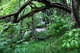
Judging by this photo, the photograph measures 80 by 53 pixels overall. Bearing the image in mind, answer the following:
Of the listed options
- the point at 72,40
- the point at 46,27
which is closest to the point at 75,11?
the point at 46,27

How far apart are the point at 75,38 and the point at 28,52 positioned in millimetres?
2328

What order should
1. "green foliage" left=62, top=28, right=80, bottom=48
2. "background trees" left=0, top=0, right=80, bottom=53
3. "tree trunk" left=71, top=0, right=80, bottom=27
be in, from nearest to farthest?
1. "green foliage" left=62, top=28, right=80, bottom=48
2. "background trees" left=0, top=0, right=80, bottom=53
3. "tree trunk" left=71, top=0, right=80, bottom=27

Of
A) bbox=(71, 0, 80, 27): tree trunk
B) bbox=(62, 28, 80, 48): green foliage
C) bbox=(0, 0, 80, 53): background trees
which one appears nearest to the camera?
bbox=(62, 28, 80, 48): green foliage

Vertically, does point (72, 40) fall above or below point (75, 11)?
below

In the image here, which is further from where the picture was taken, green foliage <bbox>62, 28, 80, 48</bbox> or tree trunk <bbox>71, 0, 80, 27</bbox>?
tree trunk <bbox>71, 0, 80, 27</bbox>

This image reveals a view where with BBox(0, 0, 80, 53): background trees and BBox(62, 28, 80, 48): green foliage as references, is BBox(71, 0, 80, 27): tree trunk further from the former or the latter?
BBox(62, 28, 80, 48): green foliage

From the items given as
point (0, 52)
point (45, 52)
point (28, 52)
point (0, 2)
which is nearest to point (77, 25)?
point (45, 52)

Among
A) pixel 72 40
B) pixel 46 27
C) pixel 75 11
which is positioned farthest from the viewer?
pixel 46 27

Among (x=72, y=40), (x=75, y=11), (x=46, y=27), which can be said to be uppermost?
(x=75, y=11)

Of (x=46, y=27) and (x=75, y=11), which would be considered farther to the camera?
(x=46, y=27)

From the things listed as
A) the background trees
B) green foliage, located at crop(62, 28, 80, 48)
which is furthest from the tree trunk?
green foliage, located at crop(62, 28, 80, 48)

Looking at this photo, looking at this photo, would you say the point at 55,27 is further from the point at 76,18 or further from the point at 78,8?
the point at 78,8

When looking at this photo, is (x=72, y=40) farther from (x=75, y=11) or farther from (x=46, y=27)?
(x=46, y=27)

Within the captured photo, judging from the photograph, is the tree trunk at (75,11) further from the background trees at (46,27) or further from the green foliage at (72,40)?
the green foliage at (72,40)
